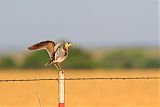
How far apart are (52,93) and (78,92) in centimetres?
151

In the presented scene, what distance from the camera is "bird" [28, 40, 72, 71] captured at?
876 cm

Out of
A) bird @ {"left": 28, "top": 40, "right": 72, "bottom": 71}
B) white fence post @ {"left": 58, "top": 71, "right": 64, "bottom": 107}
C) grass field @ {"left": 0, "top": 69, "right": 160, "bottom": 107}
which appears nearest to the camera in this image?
white fence post @ {"left": 58, "top": 71, "right": 64, "bottom": 107}

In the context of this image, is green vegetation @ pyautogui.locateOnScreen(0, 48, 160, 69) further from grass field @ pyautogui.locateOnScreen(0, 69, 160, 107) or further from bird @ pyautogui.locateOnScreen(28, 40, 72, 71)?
bird @ pyautogui.locateOnScreen(28, 40, 72, 71)

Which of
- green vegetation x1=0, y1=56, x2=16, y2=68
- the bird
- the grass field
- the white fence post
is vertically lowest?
the white fence post

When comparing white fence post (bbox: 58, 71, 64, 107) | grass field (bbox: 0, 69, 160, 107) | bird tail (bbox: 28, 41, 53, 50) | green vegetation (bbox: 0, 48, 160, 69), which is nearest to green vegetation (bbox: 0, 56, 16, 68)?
green vegetation (bbox: 0, 48, 160, 69)

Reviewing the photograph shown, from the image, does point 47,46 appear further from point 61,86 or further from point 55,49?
point 61,86

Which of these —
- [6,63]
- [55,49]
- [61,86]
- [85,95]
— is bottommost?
[61,86]

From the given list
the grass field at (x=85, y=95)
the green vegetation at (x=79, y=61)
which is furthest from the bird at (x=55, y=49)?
the green vegetation at (x=79, y=61)

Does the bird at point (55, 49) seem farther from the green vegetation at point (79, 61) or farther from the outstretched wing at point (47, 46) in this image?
the green vegetation at point (79, 61)

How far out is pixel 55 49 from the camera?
348 inches

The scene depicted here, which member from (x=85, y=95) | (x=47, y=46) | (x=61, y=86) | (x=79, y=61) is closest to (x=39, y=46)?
(x=47, y=46)

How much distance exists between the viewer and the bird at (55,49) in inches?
345

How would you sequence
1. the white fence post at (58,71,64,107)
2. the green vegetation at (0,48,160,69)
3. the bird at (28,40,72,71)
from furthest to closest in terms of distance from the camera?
the green vegetation at (0,48,160,69) < the bird at (28,40,72,71) < the white fence post at (58,71,64,107)

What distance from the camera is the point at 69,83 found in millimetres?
24172
